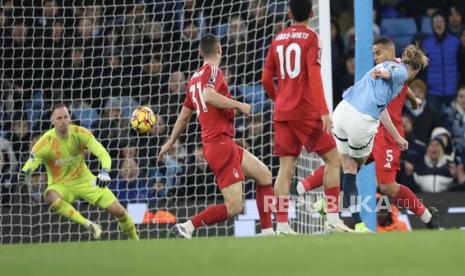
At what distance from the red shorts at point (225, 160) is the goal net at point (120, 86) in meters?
2.71

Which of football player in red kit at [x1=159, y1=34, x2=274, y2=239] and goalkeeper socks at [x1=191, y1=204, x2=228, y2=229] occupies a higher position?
football player in red kit at [x1=159, y1=34, x2=274, y2=239]

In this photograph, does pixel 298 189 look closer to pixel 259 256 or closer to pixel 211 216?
pixel 211 216

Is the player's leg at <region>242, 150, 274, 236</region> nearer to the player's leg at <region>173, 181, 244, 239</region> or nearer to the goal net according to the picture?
the player's leg at <region>173, 181, 244, 239</region>

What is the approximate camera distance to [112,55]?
1241 cm

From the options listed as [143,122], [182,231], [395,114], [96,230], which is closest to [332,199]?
[182,231]

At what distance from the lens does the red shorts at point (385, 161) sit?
930 cm

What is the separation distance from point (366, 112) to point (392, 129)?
31cm

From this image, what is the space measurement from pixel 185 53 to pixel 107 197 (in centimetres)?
231

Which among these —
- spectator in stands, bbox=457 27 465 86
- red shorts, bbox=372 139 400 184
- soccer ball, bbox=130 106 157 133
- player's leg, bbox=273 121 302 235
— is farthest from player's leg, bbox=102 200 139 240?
spectator in stands, bbox=457 27 465 86

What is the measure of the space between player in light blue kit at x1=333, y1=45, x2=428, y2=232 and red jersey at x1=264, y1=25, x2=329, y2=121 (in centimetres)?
31

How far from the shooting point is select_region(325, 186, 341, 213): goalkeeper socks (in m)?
8.09

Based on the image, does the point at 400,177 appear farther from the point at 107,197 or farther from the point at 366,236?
the point at 366,236

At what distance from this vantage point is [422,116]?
12891mm

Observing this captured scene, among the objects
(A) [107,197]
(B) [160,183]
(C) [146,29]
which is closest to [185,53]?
(C) [146,29]
